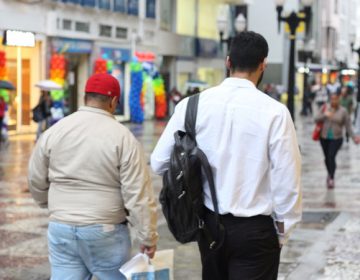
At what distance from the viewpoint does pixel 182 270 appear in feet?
24.8

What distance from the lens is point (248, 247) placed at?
383cm

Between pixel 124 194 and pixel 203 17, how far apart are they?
41176 millimetres

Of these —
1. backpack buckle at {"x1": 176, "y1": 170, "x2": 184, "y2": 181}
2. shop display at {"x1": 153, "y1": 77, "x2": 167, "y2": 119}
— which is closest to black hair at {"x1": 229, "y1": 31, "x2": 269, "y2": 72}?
backpack buckle at {"x1": 176, "y1": 170, "x2": 184, "y2": 181}

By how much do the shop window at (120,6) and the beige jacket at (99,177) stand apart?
29.0m

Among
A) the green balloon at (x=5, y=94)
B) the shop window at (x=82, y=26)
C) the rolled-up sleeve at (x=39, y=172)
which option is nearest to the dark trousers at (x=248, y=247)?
the rolled-up sleeve at (x=39, y=172)

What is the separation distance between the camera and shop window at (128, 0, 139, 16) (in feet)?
112

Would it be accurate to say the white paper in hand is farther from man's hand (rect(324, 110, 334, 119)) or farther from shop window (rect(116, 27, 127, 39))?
shop window (rect(116, 27, 127, 39))

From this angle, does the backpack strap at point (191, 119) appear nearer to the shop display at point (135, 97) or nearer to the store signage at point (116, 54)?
the store signage at point (116, 54)

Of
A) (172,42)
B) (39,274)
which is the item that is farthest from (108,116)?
(172,42)

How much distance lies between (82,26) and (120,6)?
3.73 m

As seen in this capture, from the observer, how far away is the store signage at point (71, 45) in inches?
1091

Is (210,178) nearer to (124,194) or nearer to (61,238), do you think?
(124,194)

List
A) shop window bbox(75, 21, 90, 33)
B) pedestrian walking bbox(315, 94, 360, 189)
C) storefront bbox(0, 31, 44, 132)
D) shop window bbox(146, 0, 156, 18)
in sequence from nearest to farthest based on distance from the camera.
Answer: pedestrian walking bbox(315, 94, 360, 189), storefront bbox(0, 31, 44, 132), shop window bbox(75, 21, 90, 33), shop window bbox(146, 0, 156, 18)

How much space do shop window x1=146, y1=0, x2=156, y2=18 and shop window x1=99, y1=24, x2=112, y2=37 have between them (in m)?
4.08
